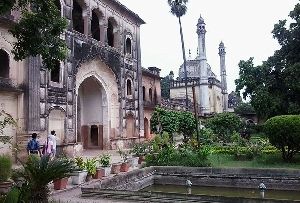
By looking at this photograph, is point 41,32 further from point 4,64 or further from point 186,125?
point 186,125

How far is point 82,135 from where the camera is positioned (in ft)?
80.7

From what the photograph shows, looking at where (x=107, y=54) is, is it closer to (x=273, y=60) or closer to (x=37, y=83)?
(x=37, y=83)

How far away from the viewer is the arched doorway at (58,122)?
18.1 m

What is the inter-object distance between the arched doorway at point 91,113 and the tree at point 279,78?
11883mm

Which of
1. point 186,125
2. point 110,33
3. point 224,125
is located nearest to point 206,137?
point 186,125

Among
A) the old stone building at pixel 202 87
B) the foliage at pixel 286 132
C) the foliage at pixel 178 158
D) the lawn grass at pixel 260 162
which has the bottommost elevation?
the lawn grass at pixel 260 162

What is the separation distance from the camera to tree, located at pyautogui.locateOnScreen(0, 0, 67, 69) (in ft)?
28.5

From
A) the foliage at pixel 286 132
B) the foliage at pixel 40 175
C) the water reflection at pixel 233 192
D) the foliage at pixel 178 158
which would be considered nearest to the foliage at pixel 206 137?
the foliage at pixel 286 132

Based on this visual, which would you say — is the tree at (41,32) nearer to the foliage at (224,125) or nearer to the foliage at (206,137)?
the foliage at (206,137)

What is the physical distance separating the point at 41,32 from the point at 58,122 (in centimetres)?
1010

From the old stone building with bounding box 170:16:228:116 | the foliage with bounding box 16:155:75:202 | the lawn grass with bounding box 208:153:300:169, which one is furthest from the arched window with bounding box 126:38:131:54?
the foliage with bounding box 16:155:75:202

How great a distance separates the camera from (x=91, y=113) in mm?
24469

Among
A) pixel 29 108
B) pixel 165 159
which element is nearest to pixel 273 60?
pixel 165 159

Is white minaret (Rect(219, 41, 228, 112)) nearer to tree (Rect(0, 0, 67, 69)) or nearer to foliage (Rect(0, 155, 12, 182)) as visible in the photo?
tree (Rect(0, 0, 67, 69))
